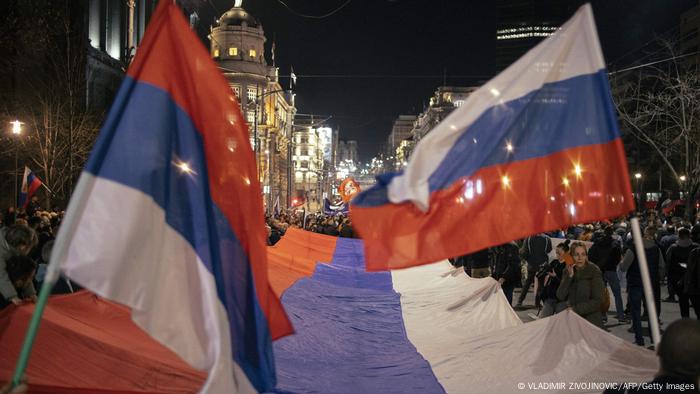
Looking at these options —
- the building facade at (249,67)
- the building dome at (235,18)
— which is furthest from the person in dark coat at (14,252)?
the building dome at (235,18)

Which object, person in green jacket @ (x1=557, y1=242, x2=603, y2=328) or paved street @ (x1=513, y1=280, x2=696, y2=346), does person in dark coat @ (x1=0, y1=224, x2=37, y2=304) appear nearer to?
person in green jacket @ (x1=557, y1=242, x2=603, y2=328)

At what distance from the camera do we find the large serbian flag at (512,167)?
469 cm

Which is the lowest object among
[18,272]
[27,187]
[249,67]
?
[18,272]

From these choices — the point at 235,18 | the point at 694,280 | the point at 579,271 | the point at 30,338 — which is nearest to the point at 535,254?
the point at 694,280

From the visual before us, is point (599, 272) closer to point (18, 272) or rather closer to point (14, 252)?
point (18, 272)

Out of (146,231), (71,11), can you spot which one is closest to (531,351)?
(146,231)

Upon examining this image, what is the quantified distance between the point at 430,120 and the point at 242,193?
151 m

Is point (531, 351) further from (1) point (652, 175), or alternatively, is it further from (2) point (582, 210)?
(1) point (652, 175)

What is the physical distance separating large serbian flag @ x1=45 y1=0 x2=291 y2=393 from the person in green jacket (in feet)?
15.4

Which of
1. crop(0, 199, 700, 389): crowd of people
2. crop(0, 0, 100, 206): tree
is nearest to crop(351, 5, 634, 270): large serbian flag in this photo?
crop(0, 199, 700, 389): crowd of people

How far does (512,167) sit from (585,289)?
367 cm

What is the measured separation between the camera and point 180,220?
13.4ft

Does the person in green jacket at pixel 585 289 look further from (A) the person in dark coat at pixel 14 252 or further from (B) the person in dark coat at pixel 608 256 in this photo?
(A) the person in dark coat at pixel 14 252

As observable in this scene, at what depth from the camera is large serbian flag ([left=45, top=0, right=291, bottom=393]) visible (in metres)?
3.76
